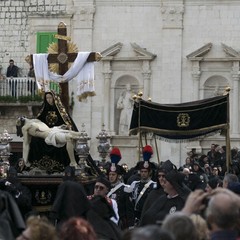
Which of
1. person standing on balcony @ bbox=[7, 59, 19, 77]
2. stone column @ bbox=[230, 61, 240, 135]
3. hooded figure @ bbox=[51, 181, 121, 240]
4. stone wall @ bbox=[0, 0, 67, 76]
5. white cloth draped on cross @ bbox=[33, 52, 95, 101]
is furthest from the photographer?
stone wall @ bbox=[0, 0, 67, 76]

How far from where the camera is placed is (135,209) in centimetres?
1761

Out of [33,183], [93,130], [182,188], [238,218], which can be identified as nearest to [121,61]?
[93,130]

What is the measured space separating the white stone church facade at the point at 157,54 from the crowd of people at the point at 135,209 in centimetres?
1016

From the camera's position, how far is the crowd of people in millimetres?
8258

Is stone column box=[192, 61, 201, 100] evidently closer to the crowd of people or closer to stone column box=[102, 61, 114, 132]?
stone column box=[102, 61, 114, 132]

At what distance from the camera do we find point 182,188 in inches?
539

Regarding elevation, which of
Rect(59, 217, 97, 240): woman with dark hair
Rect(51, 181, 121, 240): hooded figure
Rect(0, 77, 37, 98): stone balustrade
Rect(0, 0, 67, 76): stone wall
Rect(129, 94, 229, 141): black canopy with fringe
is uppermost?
Rect(0, 0, 67, 76): stone wall

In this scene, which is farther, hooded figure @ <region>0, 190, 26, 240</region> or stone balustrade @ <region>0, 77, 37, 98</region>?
stone balustrade @ <region>0, 77, 37, 98</region>

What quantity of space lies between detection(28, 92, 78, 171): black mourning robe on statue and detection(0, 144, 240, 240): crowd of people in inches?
31.2

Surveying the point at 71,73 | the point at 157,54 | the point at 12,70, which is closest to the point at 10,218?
the point at 71,73

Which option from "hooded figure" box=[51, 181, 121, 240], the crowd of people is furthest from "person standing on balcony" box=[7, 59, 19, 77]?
"hooded figure" box=[51, 181, 121, 240]

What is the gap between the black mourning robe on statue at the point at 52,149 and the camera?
65.3 feet

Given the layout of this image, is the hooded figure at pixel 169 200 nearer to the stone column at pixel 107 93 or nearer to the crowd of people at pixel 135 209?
the crowd of people at pixel 135 209

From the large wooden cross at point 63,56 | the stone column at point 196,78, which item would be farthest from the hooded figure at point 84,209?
the stone column at point 196,78
